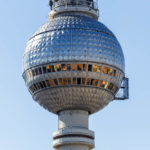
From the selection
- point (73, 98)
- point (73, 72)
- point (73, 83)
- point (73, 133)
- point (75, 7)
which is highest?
point (75, 7)

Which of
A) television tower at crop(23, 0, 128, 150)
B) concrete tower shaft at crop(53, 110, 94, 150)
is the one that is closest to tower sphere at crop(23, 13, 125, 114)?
television tower at crop(23, 0, 128, 150)

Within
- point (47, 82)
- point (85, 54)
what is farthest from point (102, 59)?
point (47, 82)

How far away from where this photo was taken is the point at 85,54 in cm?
9088

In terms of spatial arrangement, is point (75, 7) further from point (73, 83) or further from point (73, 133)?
point (73, 133)

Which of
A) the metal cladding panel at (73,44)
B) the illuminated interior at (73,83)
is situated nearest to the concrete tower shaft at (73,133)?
the illuminated interior at (73,83)

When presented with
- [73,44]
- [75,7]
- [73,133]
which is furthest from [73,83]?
[75,7]

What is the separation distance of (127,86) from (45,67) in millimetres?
15674

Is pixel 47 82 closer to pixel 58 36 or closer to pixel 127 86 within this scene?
pixel 58 36

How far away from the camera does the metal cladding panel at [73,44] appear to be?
9106 cm

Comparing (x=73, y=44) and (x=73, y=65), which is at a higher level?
(x=73, y=44)

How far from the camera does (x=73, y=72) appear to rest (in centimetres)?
9050

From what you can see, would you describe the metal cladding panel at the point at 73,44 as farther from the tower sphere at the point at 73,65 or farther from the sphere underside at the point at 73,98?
the sphere underside at the point at 73,98

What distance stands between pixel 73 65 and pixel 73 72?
98 centimetres

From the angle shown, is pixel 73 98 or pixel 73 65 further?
pixel 73 98
